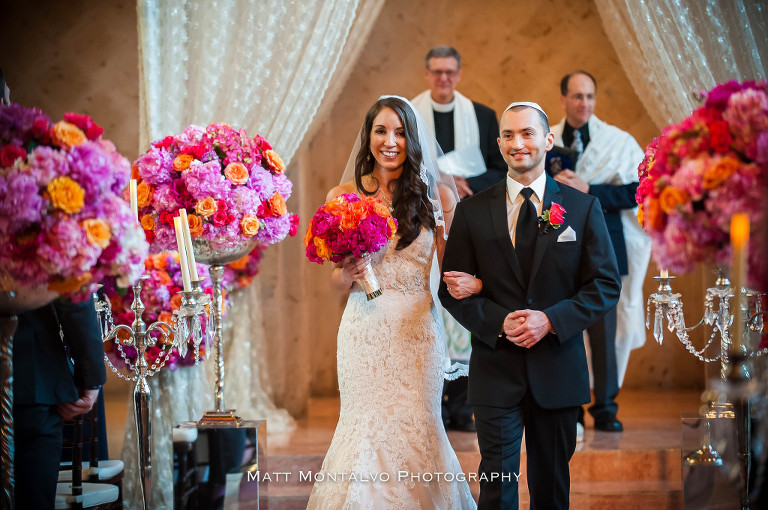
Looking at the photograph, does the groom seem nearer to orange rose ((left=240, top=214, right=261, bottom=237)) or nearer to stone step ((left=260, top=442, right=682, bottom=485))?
orange rose ((left=240, top=214, right=261, bottom=237))

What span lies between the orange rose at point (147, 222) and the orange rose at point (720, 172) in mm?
2456

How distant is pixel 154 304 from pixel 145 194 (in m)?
0.93

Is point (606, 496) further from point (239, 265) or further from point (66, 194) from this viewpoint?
point (66, 194)

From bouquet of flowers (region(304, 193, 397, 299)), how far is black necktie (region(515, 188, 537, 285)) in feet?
1.85

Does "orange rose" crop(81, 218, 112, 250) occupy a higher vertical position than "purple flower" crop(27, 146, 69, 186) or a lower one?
lower

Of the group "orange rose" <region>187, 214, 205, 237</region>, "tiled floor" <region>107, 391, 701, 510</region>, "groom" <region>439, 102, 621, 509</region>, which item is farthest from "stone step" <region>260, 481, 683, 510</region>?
"orange rose" <region>187, 214, 205, 237</region>

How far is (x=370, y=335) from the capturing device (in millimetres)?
3963

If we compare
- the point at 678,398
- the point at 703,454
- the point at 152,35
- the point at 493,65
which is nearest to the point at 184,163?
the point at 152,35

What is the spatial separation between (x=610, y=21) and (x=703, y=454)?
3434mm

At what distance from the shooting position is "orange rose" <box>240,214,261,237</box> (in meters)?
3.76

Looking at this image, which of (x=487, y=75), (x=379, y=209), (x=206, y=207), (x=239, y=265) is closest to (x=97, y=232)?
(x=206, y=207)

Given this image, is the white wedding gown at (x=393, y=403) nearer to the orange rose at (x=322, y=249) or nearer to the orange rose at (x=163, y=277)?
the orange rose at (x=322, y=249)

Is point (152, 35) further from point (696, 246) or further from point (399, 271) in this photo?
point (696, 246)

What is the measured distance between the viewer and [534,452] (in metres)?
3.53
